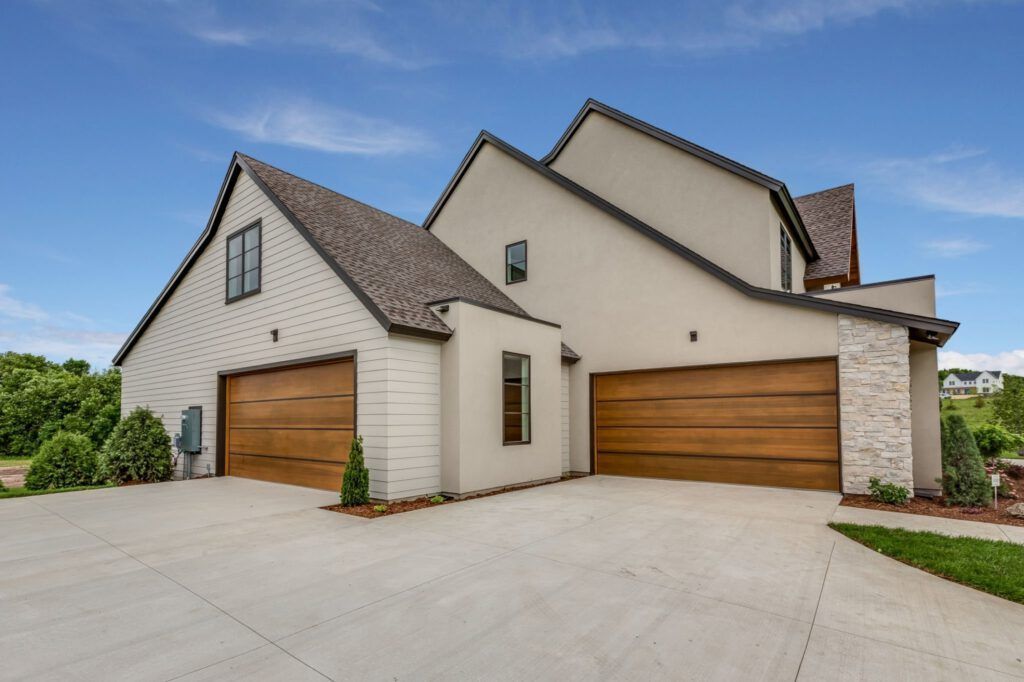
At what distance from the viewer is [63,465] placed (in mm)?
10703

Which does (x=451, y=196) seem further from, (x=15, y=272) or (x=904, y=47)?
(x=15, y=272)

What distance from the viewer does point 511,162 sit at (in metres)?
12.9

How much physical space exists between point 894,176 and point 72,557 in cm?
2054

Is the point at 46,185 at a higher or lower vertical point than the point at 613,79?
lower

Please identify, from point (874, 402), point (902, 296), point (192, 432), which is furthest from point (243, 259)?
point (902, 296)

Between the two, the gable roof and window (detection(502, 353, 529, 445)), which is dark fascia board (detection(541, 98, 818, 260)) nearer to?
the gable roof

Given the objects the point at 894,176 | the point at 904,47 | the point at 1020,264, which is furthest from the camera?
the point at 1020,264

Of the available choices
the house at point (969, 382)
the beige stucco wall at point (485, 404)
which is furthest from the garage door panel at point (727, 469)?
the house at point (969, 382)

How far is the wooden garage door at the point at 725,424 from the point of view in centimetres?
859

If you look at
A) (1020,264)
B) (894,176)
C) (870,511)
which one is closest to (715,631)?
(870,511)

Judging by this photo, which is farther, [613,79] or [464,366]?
[613,79]

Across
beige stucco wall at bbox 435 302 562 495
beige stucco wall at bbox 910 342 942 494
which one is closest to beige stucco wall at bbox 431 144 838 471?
beige stucco wall at bbox 435 302 562 495

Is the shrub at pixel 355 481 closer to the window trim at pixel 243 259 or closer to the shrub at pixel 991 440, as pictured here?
the window trim at pixel 243 259

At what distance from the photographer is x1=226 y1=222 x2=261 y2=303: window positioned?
10.7 meters
